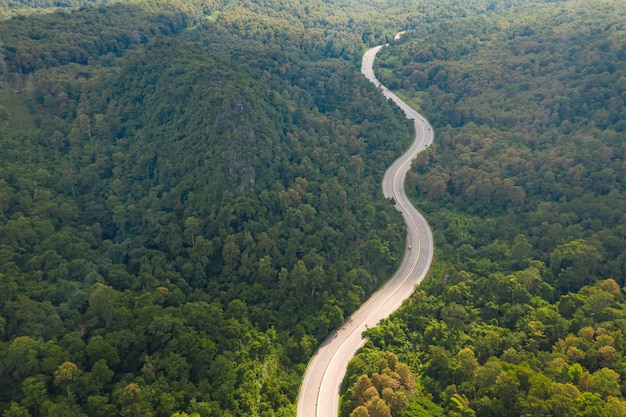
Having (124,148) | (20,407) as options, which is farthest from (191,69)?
(20,407)

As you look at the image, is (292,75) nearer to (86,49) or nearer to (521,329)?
(86,49)

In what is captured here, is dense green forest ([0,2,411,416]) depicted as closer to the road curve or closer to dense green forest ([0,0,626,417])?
dense green forest ([0,0,626,417])

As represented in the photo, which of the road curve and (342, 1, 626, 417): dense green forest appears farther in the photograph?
the road curve

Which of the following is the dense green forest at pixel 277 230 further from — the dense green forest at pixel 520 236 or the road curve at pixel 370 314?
the road curve at pixel 370 314

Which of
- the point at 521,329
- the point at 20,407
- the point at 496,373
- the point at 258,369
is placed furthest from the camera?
the point at 521,329

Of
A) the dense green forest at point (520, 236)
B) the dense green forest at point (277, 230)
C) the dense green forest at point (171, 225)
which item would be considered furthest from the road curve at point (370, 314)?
the dense green forest at point (520, 236)

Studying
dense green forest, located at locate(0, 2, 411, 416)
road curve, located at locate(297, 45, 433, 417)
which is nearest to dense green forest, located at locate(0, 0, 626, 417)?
dense green forest, located at locate(0, 2, 411, 416)
